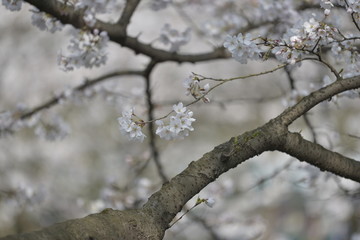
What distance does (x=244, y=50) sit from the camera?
1760 millimetres

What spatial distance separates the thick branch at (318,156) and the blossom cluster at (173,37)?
1422 millimetres

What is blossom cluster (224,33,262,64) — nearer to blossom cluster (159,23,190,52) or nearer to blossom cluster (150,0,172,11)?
blossom cluster (159,23,190,52)

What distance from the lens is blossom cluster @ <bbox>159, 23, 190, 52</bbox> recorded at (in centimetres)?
298

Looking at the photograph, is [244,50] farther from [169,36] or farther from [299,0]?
[299,0]

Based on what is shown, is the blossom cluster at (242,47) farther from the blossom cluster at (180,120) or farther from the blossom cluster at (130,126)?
the blossom cluster at (130,126)

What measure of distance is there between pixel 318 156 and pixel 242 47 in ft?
1.52

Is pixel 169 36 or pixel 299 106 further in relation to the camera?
pixel 169 36

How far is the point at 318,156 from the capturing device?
174cm

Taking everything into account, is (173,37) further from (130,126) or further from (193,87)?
(130,126)

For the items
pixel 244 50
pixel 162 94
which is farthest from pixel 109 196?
pixel 162 94

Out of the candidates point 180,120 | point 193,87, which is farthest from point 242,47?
point 180,120

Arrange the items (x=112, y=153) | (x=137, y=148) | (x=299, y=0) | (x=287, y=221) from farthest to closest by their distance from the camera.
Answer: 1. (x=112, y=153)
2. (x=137, y=148)
3. (x=287, y=221)
4. (x=299, y=0)

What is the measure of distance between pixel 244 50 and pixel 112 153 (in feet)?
23.1

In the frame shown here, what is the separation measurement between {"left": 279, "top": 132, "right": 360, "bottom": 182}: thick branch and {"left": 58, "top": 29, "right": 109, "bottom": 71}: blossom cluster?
3.50ft
